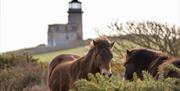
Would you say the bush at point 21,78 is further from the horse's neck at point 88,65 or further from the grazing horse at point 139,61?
the grazing horse at point 139,61

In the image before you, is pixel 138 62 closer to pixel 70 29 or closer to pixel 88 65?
pixel 88 65

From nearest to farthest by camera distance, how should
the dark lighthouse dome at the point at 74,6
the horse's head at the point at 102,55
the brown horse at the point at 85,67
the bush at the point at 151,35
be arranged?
the horse's head at the point at 102,55 → the brown horse at the point at 85,67 → the bush at the point at 151,35 → the dark lighthouse dome at the point at 74,6

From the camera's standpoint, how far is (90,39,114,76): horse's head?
36.1 ft

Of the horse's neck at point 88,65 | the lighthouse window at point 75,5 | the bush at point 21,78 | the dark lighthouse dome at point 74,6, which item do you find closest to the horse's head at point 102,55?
the horse's neck at point 88,65

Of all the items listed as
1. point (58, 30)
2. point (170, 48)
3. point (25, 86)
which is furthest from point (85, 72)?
point (58, 30)

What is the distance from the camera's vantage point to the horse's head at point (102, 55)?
36.1 feet

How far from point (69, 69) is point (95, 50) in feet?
3.65

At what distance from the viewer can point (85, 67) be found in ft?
38.2

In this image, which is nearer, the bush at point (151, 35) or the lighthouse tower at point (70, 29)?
the bush at point (151, 35)

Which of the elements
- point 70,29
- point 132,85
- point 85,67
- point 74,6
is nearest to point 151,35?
point 85,67

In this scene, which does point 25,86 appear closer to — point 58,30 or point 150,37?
point 150,37

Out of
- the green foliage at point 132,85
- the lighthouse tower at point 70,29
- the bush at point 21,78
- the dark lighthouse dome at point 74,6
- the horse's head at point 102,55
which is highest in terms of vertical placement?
the green foliage at point 132,85

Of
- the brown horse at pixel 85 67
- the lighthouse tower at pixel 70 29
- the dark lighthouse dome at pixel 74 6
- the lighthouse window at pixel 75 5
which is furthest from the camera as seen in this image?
the lighthouse window at pixel 75 5

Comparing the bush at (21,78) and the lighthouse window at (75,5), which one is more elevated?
the bush at (21,78)
